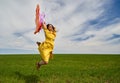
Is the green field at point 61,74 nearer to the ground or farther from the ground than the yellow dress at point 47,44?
nearer to the ground

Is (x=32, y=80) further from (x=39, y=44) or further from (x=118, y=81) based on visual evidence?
(x=118, y=81)

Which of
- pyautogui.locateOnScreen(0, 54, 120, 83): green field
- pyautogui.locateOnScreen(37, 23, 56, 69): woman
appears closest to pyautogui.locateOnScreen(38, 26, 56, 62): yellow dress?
pyautogui.locateOnScreen(37, 23, 56, 69): woman

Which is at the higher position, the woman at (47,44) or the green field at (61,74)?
the woman at (47,44)

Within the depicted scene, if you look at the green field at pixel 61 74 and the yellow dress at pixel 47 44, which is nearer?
the yellow dress at pixel 47 44

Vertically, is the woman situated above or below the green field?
above

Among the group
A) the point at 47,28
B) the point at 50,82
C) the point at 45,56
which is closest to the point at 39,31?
the point at 47,28

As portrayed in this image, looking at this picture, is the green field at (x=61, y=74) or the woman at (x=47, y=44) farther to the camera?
the green field at (x=61, y=74)

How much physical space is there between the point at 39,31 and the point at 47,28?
1.50ft

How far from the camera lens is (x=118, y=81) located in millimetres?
12531

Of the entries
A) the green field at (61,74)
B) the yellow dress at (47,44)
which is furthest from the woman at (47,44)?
the green field at (61,74)

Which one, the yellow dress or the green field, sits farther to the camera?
the green field

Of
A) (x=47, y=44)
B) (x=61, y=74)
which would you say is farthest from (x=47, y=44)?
(x=61, y=74)

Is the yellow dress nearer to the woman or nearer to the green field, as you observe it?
the woman

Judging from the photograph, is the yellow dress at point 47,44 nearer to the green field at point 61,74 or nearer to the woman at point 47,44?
the woman at point 47,44
